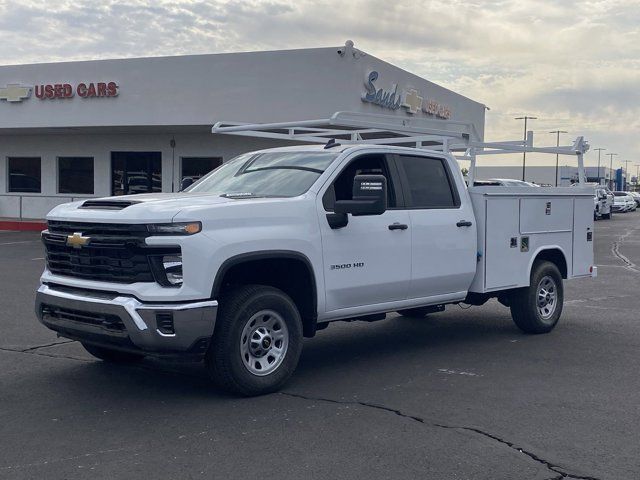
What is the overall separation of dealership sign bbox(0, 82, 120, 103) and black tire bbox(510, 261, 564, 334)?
70.1ft

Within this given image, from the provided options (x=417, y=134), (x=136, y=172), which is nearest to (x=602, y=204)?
(x=136, y=172)

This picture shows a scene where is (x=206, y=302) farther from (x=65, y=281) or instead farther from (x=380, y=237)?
(x=380, y=237)

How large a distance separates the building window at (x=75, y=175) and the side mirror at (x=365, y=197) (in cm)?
2624

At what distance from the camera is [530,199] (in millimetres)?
9484

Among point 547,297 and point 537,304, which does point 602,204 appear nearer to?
point 547,297

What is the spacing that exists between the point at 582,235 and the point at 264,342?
530 centimetres

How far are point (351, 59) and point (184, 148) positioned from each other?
25.0 feet

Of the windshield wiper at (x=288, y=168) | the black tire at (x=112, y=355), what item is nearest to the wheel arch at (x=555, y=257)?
the windshield wiper at (x=288, y=168)

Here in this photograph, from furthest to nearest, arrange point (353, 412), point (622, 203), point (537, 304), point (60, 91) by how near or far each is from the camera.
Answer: point (622, 203) → point (60, 91) → point (537, 304) → point (353, 412)

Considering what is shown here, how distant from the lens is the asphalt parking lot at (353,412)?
16.9 feet

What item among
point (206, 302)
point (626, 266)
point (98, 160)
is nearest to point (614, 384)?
point (206, 302)

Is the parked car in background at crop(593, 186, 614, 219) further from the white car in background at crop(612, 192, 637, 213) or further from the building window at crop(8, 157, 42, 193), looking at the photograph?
the building window at crop(8, 157, 42, 193)

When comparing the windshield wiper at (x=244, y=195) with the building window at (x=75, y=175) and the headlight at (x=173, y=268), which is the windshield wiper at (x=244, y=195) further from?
the building window at (x=75, y=175)

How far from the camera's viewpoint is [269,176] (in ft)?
25.4
